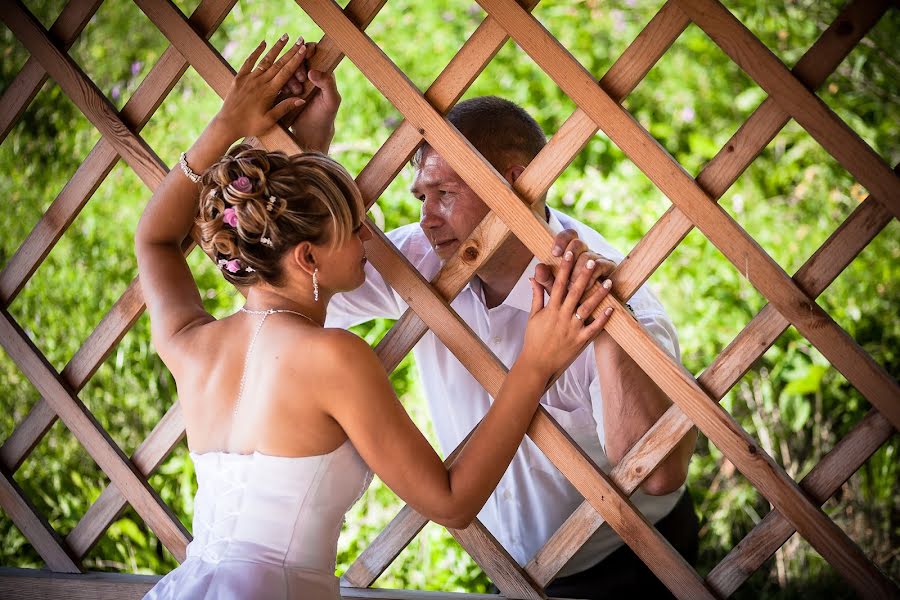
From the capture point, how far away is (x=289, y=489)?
1.44 metres

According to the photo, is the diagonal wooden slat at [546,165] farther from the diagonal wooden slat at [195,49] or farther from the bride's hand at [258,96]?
the diagonal wooden slat at [195,49]

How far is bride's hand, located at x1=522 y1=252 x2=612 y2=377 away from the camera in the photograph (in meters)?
1.50

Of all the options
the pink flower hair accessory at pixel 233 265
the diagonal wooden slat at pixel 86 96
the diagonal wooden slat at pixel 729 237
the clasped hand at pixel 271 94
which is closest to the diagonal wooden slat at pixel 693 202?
the diagonal wooden slat at pixel 729 237

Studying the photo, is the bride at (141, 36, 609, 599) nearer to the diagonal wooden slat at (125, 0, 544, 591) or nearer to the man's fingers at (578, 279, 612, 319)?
the man's fingers at (578, 279, 612, 319)

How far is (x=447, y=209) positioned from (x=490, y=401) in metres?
0.43

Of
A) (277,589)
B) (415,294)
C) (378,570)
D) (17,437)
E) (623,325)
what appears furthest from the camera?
(17,437)

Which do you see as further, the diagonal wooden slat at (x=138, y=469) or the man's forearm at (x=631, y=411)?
the diagonal wooden slat at (x=138, y=469)

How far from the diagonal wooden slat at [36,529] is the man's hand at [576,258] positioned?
1.25 metres

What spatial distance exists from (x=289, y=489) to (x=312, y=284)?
0.33 meters

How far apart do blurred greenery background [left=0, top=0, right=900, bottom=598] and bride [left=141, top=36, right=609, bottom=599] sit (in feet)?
5.75

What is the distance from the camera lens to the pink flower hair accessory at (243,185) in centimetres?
141

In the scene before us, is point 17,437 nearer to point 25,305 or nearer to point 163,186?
point 163,186

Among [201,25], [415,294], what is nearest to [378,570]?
[415,294]

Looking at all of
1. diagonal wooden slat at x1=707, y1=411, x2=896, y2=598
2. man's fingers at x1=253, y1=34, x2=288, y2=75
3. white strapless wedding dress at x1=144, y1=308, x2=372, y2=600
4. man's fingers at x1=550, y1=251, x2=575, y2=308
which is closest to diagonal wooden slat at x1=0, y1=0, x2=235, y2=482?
man's fingers at x1=253, y1=34, x2=288, y2=75
